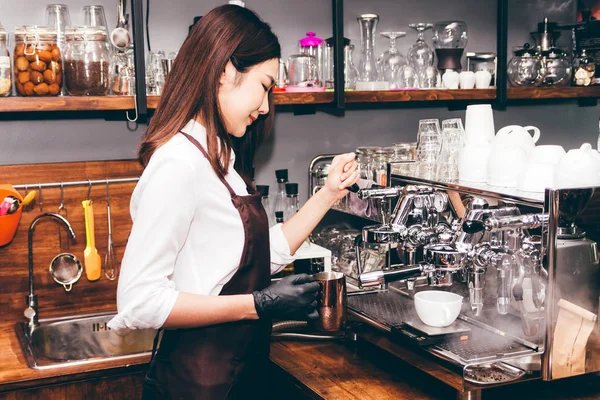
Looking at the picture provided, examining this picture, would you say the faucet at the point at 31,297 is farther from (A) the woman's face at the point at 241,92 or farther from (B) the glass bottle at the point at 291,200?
(A) the woman's face at the point at 241,92

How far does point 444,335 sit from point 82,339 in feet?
4.37

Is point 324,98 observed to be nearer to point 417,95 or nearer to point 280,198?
point 417,95

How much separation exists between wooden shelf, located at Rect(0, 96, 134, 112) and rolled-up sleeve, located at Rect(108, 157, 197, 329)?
82 cm

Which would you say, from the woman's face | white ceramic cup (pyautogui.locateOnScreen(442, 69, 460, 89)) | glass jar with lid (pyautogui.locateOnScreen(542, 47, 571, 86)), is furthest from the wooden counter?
glass jar with lid (pyautogui.locateOnScreen(542, 47, 571, 86))

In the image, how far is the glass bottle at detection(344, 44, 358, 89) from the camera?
258cm

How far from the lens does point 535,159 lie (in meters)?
1.70

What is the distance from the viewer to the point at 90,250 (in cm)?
243

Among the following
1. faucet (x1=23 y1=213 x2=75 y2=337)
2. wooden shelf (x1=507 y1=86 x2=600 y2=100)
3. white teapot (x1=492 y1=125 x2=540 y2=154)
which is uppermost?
wooden shelf (x1=507 y1=86 x2=600 y2=100)

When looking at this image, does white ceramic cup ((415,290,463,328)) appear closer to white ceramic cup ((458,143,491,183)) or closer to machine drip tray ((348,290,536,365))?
machine drip tray ((348,290,536,365))

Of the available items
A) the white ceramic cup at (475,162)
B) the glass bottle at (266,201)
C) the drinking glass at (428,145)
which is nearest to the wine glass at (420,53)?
the drinking glass at (428,145)

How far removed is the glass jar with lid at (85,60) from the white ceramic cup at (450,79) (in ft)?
4.09

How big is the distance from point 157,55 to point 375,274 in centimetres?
109

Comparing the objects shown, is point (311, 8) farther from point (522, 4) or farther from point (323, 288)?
point (323, 288)

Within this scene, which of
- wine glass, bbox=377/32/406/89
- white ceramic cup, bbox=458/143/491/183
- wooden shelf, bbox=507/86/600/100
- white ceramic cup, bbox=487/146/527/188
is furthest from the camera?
wooden shelf, bbox=507/86/600/100
